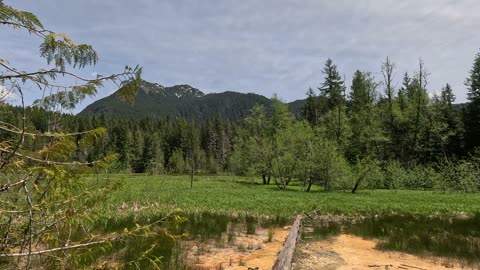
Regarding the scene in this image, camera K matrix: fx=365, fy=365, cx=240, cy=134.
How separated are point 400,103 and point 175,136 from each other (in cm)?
6762

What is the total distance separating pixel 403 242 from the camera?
11133mm

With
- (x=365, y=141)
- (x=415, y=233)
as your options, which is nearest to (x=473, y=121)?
(x=365, y=141)

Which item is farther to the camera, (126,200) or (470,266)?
(126,200)

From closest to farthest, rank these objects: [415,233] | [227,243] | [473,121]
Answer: [227,243]
[415,233]
[473,121]

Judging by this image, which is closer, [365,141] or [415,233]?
[415,233]

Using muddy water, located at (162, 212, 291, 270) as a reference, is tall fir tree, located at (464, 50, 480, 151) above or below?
above

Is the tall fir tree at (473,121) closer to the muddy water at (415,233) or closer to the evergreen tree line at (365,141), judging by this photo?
the evergreen tree line at (365,141)

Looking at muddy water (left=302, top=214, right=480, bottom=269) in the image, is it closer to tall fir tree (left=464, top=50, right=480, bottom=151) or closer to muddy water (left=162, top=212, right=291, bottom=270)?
muddy water (left=162, top=212, right=291, bottom=270)

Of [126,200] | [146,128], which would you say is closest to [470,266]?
[126,200]

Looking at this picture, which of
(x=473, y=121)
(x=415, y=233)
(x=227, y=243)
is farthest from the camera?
(x=473, y=121)

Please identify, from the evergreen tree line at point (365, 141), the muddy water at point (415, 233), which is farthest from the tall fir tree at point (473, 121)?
the muddy water at point (415, 233)

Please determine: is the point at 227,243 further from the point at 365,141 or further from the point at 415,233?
the point at 365,141

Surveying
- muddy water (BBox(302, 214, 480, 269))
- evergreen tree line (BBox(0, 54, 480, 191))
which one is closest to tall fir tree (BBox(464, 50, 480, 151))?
evergreen tree line (BBox(0, 54, 480, 191))

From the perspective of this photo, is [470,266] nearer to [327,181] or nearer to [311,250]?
[311,250]
